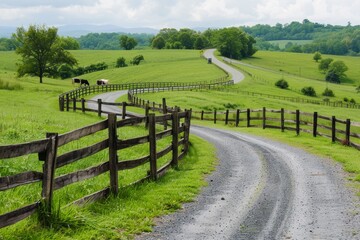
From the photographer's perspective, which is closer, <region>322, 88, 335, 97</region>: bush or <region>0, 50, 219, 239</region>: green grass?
<region>0, 50, 219, 239</region>: green grass

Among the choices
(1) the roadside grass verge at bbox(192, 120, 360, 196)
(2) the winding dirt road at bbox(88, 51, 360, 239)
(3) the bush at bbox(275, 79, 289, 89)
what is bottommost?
(3) the bush at bbox(275, 79, 289, 89)

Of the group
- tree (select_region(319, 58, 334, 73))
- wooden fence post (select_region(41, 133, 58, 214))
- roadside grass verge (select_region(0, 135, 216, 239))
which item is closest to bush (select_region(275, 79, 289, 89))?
tree (select_region(319, 58, 334, 73))

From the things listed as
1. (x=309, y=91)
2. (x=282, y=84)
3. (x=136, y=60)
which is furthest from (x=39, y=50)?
(x=136, y=60)

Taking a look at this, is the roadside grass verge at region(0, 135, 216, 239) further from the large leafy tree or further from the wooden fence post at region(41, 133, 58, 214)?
the large leafy tree

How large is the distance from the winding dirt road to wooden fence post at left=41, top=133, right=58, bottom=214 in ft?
5.63

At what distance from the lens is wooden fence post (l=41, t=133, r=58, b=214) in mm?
7703

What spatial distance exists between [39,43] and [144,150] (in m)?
73.4

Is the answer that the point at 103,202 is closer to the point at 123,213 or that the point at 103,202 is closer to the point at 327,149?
the point at 123,213

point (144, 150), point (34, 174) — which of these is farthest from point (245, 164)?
point (34, 174)

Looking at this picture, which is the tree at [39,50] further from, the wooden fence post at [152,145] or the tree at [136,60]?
the wooden fence post at [152,145]

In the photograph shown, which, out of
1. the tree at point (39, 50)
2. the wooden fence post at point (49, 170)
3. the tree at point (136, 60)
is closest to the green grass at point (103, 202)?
the wooden fence post at point (49, 170)

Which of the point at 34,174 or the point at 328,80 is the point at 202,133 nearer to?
the point at 34,174

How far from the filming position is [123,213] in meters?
9.21

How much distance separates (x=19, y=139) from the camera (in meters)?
14.5
